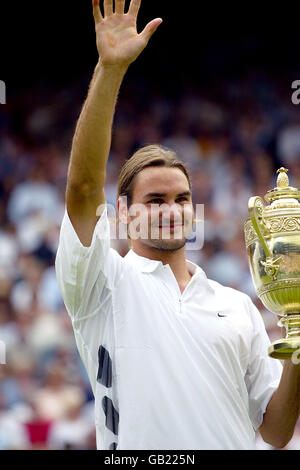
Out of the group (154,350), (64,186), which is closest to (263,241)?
(154,350)

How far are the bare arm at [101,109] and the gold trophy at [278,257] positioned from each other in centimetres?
52

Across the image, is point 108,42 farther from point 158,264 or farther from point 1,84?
point 1,84

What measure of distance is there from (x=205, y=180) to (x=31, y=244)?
1484 mm

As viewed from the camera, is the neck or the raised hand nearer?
the raised hand

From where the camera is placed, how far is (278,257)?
8.46ft

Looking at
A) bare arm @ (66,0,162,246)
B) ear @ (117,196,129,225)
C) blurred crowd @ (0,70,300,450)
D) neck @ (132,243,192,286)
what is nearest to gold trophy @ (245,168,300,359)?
neck @ (132,243,192,286)

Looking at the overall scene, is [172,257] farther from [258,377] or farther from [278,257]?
[258,377]

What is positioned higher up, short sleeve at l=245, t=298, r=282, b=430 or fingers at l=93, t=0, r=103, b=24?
fingers at l=93, t=0, r=103, b=24

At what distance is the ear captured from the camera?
2.68 m

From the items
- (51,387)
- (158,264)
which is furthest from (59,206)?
(158,264)

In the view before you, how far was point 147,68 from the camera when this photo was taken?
7.91 meters

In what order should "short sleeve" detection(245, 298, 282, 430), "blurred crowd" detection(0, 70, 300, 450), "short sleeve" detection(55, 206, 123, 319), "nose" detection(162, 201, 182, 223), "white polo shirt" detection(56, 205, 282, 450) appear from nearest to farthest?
"white polo shirt" detection(56, 205, 282, 450) < "short sleeve" detection(55, 206, 123, 319) < "nose" detection(162, 201, 182, 223) < "short sleeve" detection(245, 298, 282, 430) < "blurred crowd" detection(0, 70, 300, 450)

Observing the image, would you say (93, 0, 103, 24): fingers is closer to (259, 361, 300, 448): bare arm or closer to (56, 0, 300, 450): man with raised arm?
(56, 0, 300, 450): man with raised arm

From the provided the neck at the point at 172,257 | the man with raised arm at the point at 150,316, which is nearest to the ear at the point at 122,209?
the man with raised arm at the point at 150,316
